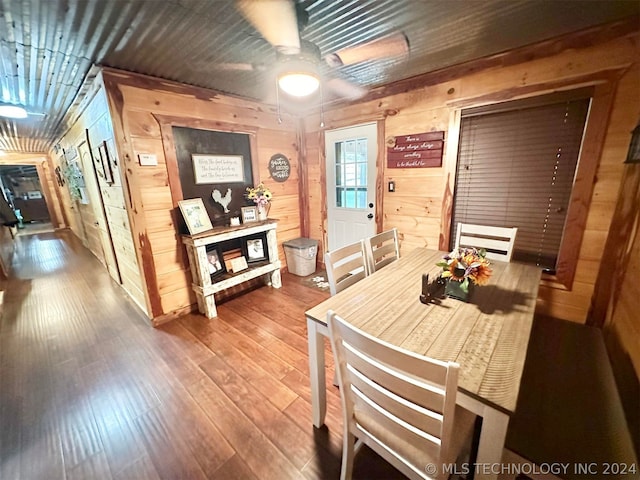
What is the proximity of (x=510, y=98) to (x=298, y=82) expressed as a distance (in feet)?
5.90

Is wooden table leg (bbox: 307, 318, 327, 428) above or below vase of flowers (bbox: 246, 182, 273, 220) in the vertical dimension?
below

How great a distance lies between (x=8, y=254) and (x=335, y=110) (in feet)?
24.0

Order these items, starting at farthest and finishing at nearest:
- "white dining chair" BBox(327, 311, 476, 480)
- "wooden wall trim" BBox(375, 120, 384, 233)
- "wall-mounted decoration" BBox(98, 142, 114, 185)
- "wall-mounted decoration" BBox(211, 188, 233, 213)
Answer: "wooden wall trim" BBox(375, 120, 384, 233) < "wall-mounted decoration" BBox(211, 188, 233, 213) < "wall-mounted decoration" BBox(98, 142, 114, 185) < "white dining chair" BBox(327, 311, 476, 480)

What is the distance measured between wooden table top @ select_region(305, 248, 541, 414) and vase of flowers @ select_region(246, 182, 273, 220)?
6.24 ft

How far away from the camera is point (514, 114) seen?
2.10m

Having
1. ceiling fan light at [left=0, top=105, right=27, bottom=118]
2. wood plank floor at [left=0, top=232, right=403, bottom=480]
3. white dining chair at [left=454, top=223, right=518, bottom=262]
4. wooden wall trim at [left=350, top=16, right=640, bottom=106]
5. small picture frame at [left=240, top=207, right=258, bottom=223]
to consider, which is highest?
wooden wall trim at [left=350, top=16, right=640, bottom=106]

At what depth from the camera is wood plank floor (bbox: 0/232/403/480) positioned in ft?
4.15

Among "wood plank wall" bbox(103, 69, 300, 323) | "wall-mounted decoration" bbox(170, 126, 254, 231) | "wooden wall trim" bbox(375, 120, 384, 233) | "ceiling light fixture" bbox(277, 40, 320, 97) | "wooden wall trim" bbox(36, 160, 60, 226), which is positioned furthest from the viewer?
"wooden wall trim" bbox(36, 160, 60, 226)

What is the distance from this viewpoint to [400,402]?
0.79 m

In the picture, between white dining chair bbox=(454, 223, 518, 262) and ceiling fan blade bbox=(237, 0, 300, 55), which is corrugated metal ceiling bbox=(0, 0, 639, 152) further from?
white dining chair bbox=(454, 223, 518, 262)

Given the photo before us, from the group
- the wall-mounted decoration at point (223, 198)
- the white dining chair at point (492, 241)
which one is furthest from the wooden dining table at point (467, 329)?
the wall-mounted decoration at point (223, 198)

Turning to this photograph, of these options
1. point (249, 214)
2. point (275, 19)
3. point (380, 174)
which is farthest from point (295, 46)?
point (249, 214)

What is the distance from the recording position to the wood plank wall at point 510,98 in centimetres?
172

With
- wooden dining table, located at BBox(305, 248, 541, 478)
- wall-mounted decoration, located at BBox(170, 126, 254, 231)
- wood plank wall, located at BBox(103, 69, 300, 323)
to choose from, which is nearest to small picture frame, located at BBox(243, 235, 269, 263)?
wall-mounted decoration, located at BBox(170, 126, 254, 231)
